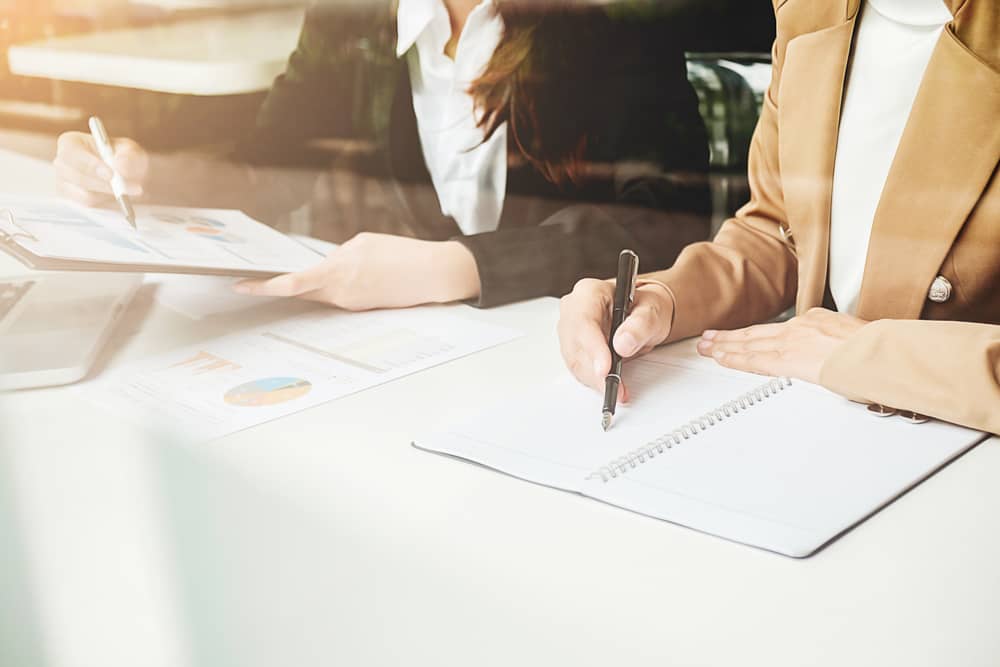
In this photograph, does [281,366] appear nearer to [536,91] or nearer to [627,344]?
[627,344]

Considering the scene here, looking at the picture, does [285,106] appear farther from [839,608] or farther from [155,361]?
[839,608]

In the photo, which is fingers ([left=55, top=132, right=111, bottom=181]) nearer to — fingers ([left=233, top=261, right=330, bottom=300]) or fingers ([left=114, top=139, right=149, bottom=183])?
fingers ([left=114, top=139, right=149, bottom=183])

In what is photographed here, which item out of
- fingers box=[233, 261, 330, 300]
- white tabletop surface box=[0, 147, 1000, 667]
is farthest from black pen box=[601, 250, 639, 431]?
fingers box=[233, 261, 330, 300]

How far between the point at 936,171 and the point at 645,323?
0.26 meters

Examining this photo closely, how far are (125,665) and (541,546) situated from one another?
271 mm

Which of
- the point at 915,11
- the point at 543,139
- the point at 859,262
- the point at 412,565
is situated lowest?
the point at 412,565

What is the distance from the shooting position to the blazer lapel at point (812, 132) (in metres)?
0.77

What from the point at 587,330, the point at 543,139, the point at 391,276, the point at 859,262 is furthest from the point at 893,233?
the point at 391,276

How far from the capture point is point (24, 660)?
0.61m

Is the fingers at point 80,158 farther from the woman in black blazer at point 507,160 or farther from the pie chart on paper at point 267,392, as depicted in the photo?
the pie chart on paper at point 267,392

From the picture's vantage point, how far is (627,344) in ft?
2.30

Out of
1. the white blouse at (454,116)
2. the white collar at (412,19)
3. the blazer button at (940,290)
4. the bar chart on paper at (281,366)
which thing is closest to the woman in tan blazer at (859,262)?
the blazer button at (940,290)

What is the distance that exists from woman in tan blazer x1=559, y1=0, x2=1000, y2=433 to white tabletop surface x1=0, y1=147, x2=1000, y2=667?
84 millimetres

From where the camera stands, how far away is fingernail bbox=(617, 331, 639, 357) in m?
0.69
